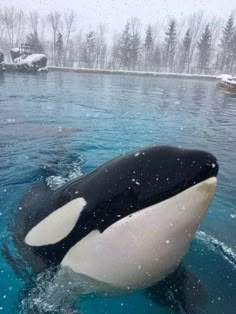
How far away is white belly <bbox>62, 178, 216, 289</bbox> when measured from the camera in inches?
86.4

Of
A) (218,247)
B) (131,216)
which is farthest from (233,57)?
(131,216)

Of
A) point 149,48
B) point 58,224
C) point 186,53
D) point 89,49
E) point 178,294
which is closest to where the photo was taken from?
point 58,224

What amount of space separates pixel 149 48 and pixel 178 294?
3420 inches

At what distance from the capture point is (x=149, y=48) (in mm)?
85438

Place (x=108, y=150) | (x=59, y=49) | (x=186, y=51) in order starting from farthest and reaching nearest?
(x=186, y=51), (x=59, y=49), (x=108, y=150)

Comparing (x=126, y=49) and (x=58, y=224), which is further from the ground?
(x=58, y=224)

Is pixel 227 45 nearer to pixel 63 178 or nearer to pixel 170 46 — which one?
pixel 170 46

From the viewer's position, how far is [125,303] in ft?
10.3

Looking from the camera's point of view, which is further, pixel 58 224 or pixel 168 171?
pixel 58 224

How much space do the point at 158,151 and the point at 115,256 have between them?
29.5 inches

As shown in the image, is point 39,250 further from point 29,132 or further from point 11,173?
point 29,132

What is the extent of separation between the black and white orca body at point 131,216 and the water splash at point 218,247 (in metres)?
1.52

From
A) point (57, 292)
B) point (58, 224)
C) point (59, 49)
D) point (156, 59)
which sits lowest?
point (156, 59)

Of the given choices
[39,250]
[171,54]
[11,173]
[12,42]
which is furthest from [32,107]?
[12,42]
